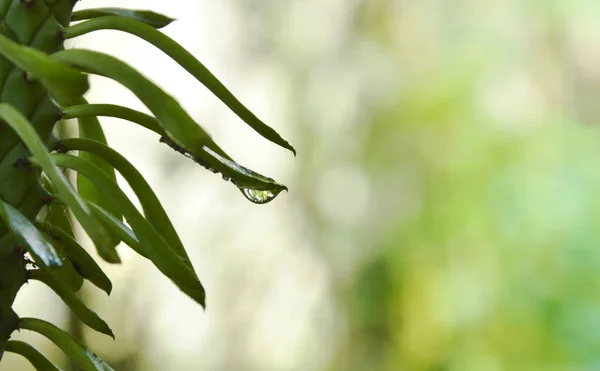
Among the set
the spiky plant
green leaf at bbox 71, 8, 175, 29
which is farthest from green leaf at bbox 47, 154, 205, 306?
green leaf at bbox 71, 8, 175, 29

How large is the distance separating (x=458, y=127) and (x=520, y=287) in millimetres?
337

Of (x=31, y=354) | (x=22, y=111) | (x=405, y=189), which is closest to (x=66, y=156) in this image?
(x=22, y=111)

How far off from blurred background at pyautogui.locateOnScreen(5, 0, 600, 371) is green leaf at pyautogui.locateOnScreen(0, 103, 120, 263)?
2.74 feet

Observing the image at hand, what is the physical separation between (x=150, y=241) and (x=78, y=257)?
0.09m

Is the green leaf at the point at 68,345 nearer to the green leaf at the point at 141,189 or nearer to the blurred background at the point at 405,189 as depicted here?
the green leaf at the point at 141,189

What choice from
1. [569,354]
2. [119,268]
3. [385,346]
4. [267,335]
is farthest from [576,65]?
[119,268]

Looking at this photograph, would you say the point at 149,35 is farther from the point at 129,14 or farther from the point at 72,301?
the point at 72,301

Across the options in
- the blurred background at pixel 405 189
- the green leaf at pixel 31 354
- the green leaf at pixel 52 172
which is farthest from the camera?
the blurred background at pixel 405 189

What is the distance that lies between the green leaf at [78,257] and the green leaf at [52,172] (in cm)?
8

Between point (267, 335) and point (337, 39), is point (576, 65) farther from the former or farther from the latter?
point (267, 335)

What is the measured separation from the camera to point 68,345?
36 cm

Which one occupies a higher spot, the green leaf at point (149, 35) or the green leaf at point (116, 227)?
the green leaf at point (149, 35)

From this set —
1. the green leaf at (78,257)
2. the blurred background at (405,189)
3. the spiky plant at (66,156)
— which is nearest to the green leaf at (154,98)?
the spiky plant at (66,156)

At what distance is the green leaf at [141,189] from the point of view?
35 centimetres
